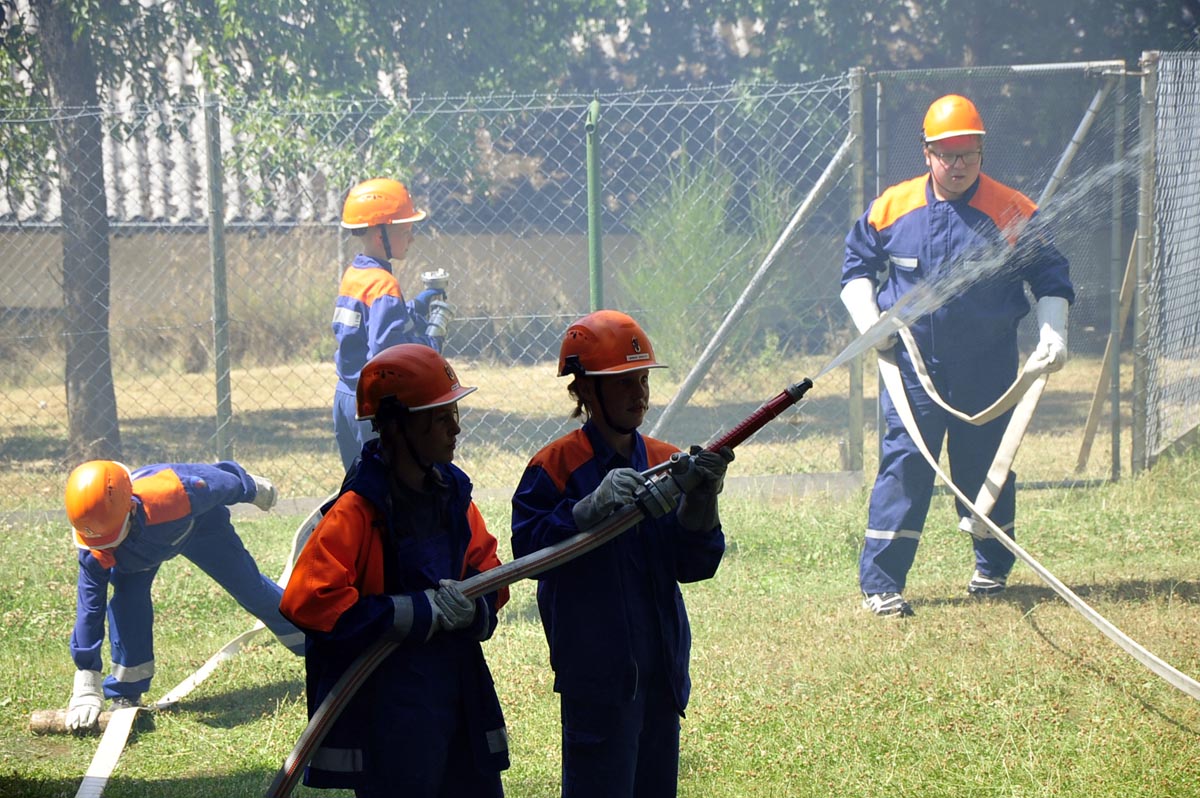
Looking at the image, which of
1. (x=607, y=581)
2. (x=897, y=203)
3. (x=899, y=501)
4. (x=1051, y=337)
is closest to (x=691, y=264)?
(x=897, y=203)


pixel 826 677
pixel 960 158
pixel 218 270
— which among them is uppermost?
pixel 960 158

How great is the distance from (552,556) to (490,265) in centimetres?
1060

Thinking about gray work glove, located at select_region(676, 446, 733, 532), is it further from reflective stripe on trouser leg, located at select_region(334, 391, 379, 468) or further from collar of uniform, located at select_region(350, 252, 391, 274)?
collar of uniform, located at select_region(350, 252, 391, 274)

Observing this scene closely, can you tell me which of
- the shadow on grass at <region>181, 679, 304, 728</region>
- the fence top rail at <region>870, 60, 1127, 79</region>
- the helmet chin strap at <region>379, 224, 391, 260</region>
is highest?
the fence top rail at <region>870, 60, 1127, 79</region>

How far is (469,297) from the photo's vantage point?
13188mm

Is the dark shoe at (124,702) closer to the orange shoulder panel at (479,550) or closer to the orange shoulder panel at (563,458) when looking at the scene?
the orange shoulder panel at (479,550)

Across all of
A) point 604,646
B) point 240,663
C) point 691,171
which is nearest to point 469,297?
point 691,171

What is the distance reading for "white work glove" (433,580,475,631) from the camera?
2.71m

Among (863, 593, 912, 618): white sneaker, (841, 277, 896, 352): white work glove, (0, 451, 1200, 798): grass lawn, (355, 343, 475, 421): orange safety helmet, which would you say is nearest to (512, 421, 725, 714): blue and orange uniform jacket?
(355, 343, 475, 421): orange safety helmet

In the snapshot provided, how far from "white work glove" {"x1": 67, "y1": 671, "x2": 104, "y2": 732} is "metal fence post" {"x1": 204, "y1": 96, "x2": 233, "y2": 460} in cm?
291

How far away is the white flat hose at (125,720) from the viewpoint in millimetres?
4191

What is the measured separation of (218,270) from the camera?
7730 mm

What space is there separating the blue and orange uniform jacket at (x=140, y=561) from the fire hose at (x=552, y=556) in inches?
95.6

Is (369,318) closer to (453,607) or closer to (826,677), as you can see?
(826,677)
